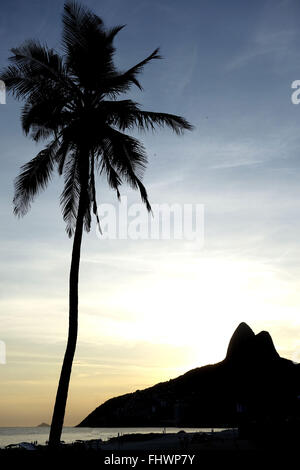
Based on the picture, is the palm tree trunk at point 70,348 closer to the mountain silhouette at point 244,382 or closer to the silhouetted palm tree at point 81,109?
the silhouetted palm tree at point 81,109

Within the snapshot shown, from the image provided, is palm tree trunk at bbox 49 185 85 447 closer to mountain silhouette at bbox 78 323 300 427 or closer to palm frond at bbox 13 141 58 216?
palm frond at bbox 13 141 58 216

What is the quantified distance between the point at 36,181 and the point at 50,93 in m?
3.34

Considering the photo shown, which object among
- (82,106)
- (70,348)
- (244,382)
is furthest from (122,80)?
(244,382)

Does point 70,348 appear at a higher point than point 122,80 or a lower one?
lower

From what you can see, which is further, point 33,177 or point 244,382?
point 244,382

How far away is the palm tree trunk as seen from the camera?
1712 cm

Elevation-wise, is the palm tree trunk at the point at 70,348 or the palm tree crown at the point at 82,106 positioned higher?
the palm tree crown at the point at 82,106

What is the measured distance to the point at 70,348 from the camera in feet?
58.2

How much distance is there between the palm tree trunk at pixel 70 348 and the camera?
56.2ft

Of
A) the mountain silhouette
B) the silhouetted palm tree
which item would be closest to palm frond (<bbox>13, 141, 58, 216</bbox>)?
the silhouetted palm tree

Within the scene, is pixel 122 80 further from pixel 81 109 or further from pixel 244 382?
pixel 244 382

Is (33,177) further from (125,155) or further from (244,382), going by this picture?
(244,382)

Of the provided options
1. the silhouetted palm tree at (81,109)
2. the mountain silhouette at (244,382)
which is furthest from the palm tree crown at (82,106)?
the mountain silhouette at (244,382)
